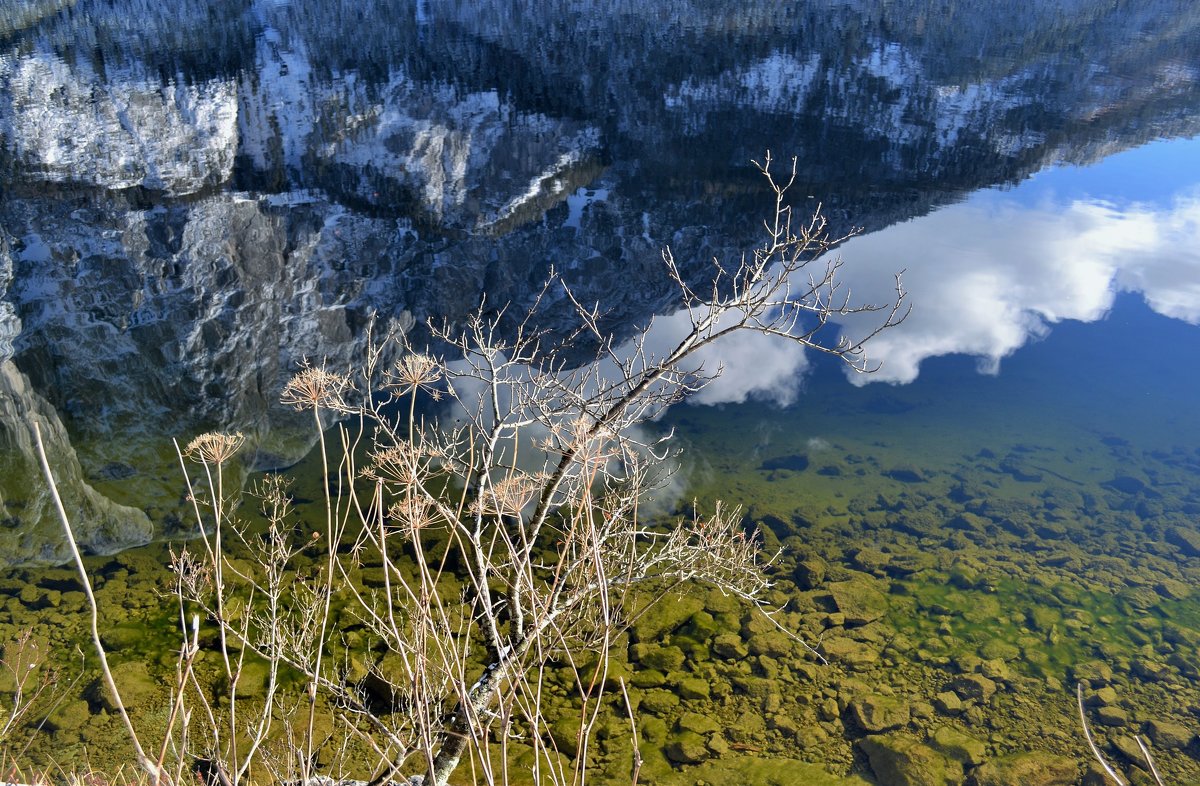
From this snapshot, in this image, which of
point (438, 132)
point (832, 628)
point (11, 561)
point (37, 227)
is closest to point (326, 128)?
point (438, 132)

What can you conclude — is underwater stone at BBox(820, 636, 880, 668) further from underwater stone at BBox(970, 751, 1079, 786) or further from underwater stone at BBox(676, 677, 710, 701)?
underwater stone at BBox(970, 751, 1079, 786)

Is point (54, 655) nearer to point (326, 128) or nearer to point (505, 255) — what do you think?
point (505, 255)

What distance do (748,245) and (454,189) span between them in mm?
7628

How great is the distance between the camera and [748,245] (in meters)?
19.1

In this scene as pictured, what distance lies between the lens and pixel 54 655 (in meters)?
8.39

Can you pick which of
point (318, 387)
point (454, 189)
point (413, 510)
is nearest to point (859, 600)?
point (318, 387)

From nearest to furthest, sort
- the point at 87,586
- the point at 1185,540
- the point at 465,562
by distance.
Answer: the point at 87,586, the point at 465,562, the point at 1185,540

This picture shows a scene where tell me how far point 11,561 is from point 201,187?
13.1 meters

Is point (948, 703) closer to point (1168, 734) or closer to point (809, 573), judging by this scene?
point (1168, 734)

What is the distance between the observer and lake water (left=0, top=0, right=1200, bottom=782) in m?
9.40

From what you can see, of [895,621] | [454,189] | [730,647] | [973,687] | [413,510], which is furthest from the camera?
[454,189]

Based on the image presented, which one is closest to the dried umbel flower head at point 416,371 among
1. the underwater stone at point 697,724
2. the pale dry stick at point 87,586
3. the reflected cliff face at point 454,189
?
the pale dry stick at point 87,586

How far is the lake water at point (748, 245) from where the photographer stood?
940 centimetres

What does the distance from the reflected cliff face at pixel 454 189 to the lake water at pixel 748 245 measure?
11cm
